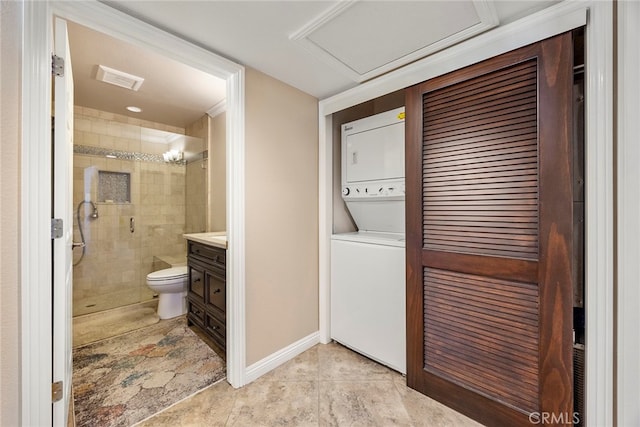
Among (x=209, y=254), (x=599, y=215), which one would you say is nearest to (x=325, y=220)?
(x=209, y=254)

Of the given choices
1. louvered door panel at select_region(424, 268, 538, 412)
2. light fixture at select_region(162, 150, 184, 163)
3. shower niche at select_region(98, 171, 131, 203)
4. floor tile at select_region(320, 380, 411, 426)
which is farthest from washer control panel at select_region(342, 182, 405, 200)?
shower niche at select_region(98, 171, 131, 203)

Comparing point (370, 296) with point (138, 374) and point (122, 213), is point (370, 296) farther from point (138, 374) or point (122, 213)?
point (122, 213)

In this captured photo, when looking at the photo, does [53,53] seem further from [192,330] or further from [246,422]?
[192,330]

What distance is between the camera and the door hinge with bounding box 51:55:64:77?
119 centimetres

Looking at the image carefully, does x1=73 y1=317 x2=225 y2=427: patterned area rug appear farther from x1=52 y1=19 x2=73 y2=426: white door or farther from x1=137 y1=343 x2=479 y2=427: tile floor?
x1=52 y1=19 x2=73 y2=426: white door

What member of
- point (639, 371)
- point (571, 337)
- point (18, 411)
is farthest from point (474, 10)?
point (18, 411)

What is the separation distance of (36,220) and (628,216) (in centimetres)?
242

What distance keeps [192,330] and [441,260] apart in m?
2.33

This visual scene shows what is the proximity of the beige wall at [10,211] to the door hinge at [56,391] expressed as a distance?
12 centimetres

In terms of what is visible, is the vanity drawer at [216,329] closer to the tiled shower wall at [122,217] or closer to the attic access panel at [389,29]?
the tiled shower wall at [122,217]

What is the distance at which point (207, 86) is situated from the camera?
8.21 feet

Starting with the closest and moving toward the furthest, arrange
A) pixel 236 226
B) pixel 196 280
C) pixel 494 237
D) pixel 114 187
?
pixel 494 237
pixel 236 226
pixel 196 280
pixel 114 187

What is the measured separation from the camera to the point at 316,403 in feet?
5.25

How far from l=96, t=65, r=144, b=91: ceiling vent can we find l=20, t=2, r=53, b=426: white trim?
122 cm
